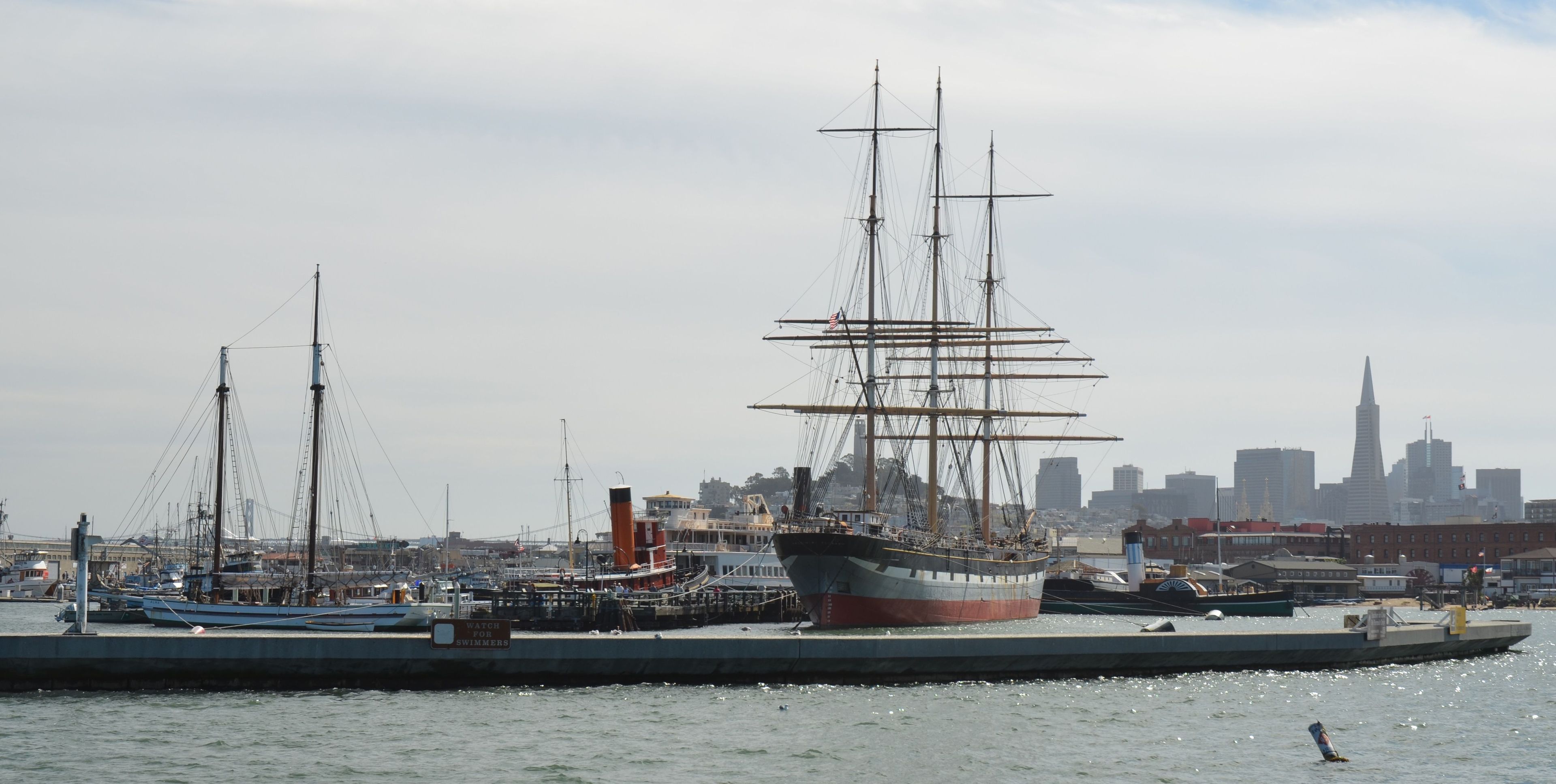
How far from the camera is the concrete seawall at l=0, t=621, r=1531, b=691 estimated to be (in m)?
37.3

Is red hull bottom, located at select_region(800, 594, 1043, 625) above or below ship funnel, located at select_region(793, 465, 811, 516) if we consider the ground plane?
below

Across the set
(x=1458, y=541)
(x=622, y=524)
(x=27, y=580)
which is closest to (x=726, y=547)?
(x=622, y=524)

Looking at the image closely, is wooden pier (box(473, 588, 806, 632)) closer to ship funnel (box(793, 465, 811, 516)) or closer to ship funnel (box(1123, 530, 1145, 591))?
ship funnel (box(793, 465, 811, 516))

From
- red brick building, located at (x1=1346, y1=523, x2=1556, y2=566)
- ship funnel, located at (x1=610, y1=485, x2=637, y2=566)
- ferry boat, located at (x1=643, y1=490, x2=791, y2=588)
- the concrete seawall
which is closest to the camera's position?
the concrete seawall

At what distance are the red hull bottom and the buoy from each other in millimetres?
36289

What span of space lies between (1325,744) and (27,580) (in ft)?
501

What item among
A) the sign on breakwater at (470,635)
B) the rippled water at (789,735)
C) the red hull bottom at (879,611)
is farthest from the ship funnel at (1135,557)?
the sign on breakwater at (470,635)

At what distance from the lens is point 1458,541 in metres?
188

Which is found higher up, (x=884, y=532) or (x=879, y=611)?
(x=884, y=532)

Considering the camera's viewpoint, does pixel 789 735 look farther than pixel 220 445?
No

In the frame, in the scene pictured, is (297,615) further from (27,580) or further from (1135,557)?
(27,580)

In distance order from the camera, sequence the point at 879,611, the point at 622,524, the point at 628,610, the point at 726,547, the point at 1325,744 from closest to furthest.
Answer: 1. the point at 1325,744
2. the point at 879,611
3. the point at 628,610
4. the point at 622,524
5. the point at 726,547

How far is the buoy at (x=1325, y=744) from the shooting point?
100.0 feet

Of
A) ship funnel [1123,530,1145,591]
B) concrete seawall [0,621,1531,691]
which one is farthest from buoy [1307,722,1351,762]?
ship funnel [1123,530,1145,591]
